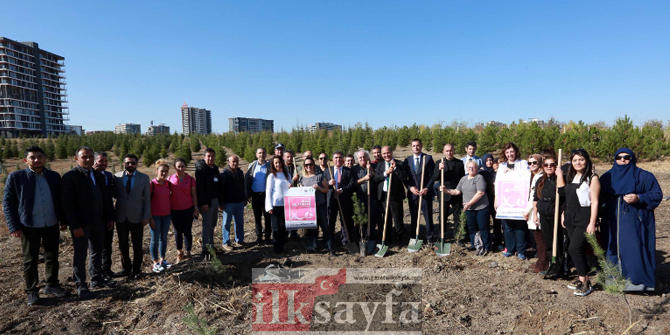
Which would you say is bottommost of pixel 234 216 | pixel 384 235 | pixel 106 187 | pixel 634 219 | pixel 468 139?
pixel 384 235

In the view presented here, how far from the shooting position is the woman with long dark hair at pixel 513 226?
503 centimetres

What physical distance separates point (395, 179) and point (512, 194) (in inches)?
74.0

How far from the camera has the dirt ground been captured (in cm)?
342

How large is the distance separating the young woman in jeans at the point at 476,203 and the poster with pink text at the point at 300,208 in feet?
8.38

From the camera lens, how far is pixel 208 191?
552cm

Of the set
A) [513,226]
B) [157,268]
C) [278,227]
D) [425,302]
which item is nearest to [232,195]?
[278,227]

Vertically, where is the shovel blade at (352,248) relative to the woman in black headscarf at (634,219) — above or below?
below

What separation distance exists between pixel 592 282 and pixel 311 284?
3.71m

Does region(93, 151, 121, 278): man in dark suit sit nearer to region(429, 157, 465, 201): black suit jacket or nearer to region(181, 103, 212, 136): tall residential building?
region(429, 157, 465, 201): black suit jacket

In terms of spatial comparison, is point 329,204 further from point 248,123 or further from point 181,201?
point 248,123

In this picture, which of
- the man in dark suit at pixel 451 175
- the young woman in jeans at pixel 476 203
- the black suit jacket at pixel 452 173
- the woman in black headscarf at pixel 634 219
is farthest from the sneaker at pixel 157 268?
the woman in black headscarf at pixel 634 219

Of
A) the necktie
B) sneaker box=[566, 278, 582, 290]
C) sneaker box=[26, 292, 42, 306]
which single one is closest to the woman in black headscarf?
sneaker box=[566, 278, 582, 290]

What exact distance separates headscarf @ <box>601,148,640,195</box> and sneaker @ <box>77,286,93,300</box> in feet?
21.8

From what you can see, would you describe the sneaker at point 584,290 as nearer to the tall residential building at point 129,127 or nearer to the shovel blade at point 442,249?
the shovel blade at point 442,249
